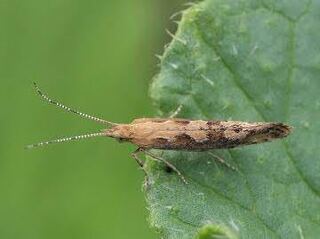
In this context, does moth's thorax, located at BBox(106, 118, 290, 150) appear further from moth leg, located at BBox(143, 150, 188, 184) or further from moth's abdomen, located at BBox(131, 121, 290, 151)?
moth leg, located at BBox(143, 150, 188, 184)

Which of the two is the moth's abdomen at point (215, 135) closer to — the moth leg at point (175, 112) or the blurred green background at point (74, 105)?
the moth leg at point (175, 112)

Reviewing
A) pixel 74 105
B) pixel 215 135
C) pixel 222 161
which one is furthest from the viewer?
pixel 74 105

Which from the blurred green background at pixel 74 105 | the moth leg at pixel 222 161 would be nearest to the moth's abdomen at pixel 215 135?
the moth leg at pixel 222 161

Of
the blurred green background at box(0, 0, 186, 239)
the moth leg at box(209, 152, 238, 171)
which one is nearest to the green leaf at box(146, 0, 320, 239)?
the moth leg at box(209, 152, 238, 171)

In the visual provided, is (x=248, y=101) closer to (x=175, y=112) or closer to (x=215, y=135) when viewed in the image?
(x=215, y=135)

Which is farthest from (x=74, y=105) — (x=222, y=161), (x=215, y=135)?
(x=222, y=161)

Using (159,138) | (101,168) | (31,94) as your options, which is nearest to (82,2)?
(31,94)
